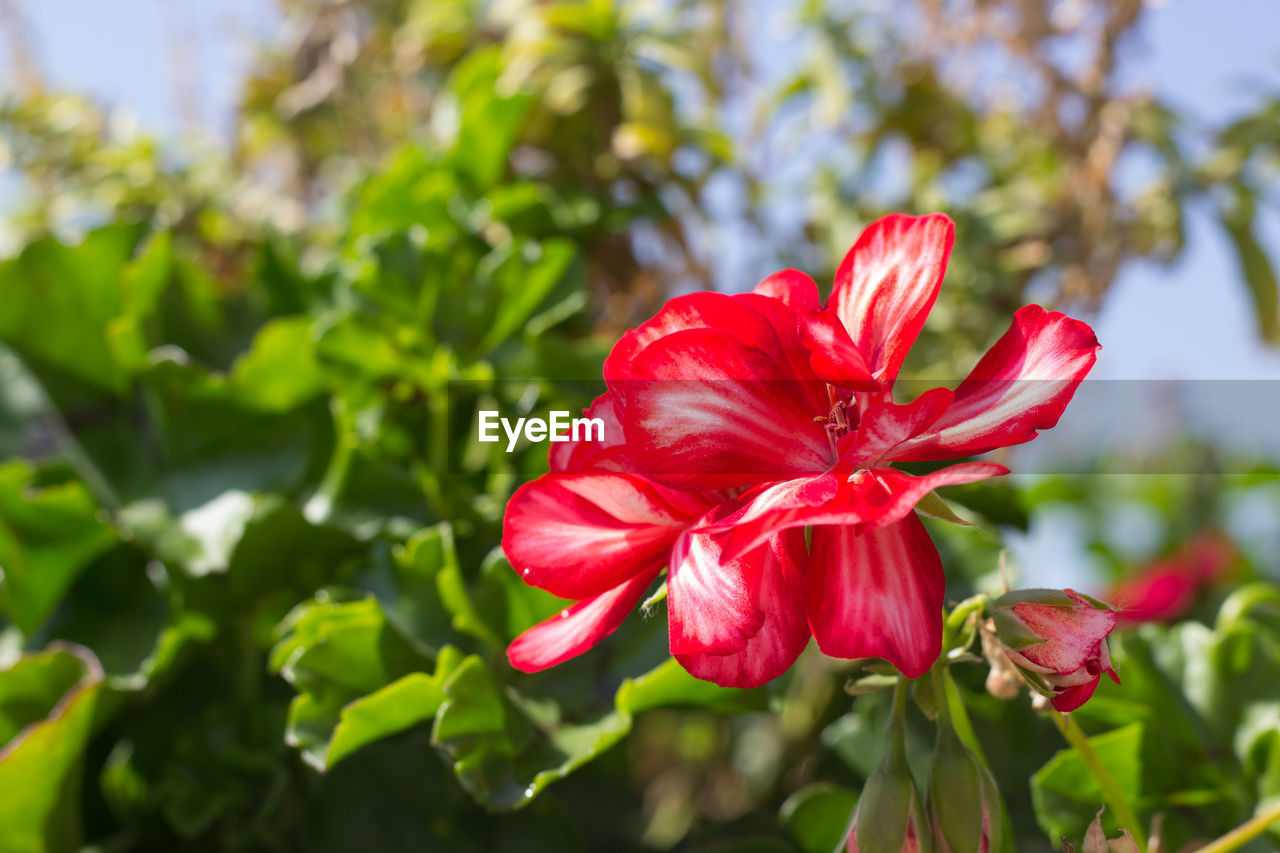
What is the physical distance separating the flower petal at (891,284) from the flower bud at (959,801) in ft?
0.38

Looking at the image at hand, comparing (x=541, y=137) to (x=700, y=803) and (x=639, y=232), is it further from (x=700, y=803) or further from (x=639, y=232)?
(x=700, y=803)

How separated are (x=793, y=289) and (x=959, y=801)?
6.6 inches

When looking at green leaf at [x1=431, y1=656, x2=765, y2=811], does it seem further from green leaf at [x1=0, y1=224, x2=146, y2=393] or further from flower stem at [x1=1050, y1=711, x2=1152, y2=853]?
green leaf at [x1=0, y1=224, x2=146, y2=393]

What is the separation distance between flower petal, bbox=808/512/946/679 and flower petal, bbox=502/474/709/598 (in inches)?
1.9

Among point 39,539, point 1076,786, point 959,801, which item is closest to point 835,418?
point 959,801

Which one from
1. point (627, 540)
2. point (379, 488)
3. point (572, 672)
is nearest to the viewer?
point (627, 540)

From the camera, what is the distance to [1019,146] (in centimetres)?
103

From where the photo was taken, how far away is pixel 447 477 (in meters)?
0.57

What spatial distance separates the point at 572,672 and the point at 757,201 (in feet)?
2.12

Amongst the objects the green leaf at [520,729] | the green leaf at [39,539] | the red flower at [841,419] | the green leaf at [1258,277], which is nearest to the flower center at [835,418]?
the red flower at [841,419]

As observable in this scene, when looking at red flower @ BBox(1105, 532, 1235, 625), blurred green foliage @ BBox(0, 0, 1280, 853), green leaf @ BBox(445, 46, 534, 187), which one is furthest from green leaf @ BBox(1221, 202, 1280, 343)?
green leaf @ BBox(445, 46, 534, 187)

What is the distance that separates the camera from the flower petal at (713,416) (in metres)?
0.28

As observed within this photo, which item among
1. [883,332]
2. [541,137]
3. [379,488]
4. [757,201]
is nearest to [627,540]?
[883,332]

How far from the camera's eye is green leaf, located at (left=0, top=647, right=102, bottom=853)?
0.46 metres
